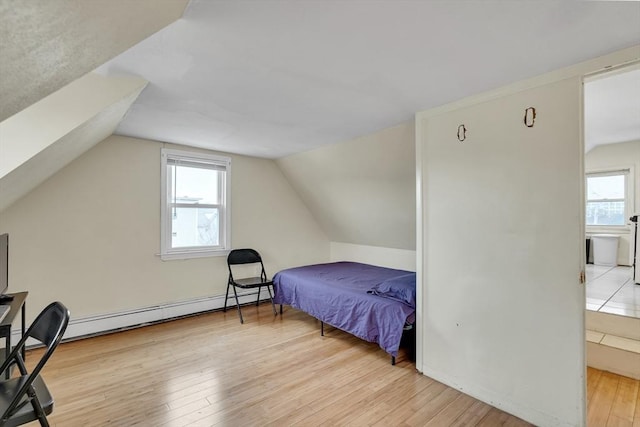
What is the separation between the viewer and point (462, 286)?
2.14m

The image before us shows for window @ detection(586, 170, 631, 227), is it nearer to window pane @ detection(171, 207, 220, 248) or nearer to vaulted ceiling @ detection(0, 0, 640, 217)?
vaulted ceiling @ detection(0, 0, 640, 217)

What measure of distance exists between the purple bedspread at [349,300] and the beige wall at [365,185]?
0.59 meters

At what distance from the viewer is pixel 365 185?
366cm

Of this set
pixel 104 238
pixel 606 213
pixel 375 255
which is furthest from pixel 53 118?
pixel 606 213

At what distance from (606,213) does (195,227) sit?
6.55m

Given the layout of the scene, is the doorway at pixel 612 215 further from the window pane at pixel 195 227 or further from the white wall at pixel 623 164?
the window pane at pixel 195 227

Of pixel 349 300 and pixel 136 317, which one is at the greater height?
pixel 349 300

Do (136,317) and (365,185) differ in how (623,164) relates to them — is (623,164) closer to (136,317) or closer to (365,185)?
(365,185)

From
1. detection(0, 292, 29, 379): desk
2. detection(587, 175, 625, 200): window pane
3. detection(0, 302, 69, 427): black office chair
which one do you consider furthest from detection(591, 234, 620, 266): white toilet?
detection(0, 292, 29, 379): desk

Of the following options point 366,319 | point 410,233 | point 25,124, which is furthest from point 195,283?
point 410,233

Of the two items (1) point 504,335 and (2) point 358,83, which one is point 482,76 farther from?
(1) point 504,335

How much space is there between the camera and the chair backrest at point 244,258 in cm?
393

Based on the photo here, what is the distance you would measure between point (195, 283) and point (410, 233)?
9.25 feet

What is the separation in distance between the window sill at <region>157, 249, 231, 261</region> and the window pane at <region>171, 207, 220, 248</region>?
0.11 meters
